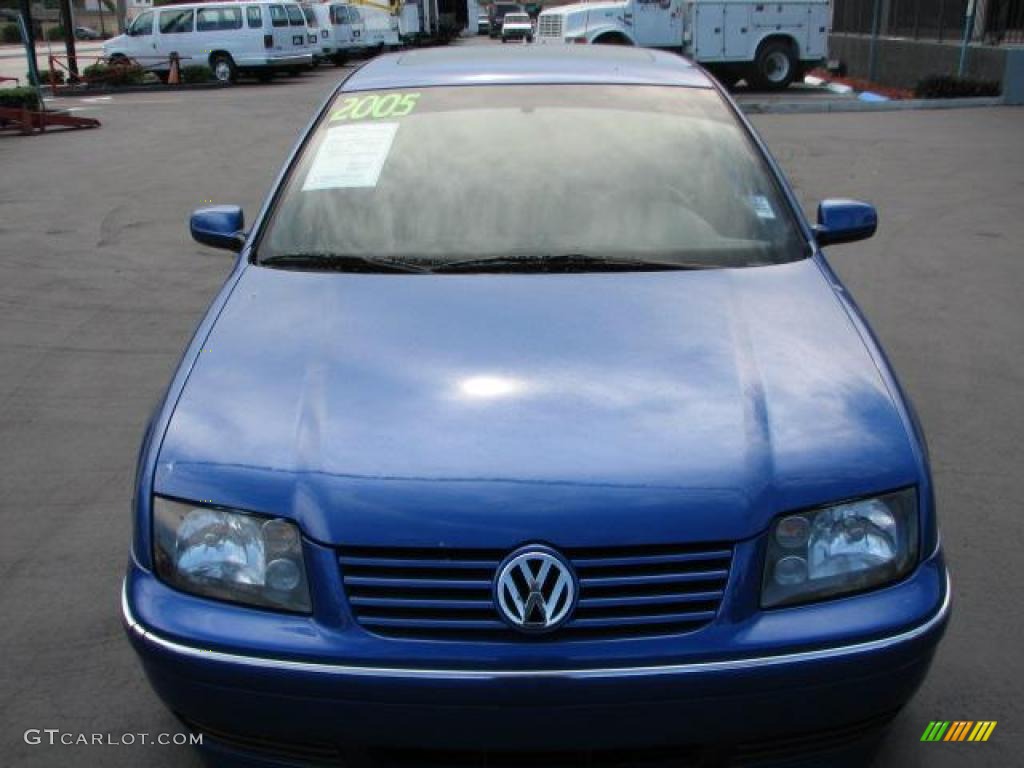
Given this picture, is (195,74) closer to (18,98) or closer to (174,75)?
(174,75)

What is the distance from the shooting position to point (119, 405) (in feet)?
18.3

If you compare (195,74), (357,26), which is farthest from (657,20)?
(357,26)

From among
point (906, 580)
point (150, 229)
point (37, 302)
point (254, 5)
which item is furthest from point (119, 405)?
point (254, 5)

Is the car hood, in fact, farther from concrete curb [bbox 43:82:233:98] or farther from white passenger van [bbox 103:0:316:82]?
white passenger van [bbox 103:0:316:82]

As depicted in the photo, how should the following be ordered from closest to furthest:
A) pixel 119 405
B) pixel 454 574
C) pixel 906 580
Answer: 1. pixel 454 574
2. pixel 906 580
3. pixel 119 405

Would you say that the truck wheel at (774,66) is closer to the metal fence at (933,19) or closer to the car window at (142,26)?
the metal fence at (933,19)

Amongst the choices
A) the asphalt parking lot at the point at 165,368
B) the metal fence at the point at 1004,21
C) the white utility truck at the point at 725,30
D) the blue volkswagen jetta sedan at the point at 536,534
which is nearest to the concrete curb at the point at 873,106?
the metal fence at the point at 1004,21

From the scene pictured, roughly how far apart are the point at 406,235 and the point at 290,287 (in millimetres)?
409

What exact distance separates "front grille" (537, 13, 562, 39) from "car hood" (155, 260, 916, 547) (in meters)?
23.3

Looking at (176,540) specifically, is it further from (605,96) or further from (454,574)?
(605,96)

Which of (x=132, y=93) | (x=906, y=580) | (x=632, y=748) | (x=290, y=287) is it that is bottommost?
(x=132, y=93)

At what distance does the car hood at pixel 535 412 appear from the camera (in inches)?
90.4

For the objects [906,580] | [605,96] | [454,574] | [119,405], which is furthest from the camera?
[119,405]

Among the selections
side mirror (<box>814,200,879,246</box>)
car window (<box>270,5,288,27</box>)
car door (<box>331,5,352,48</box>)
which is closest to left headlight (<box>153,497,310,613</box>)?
side mirror (<box>814,200,879,246</box>)
